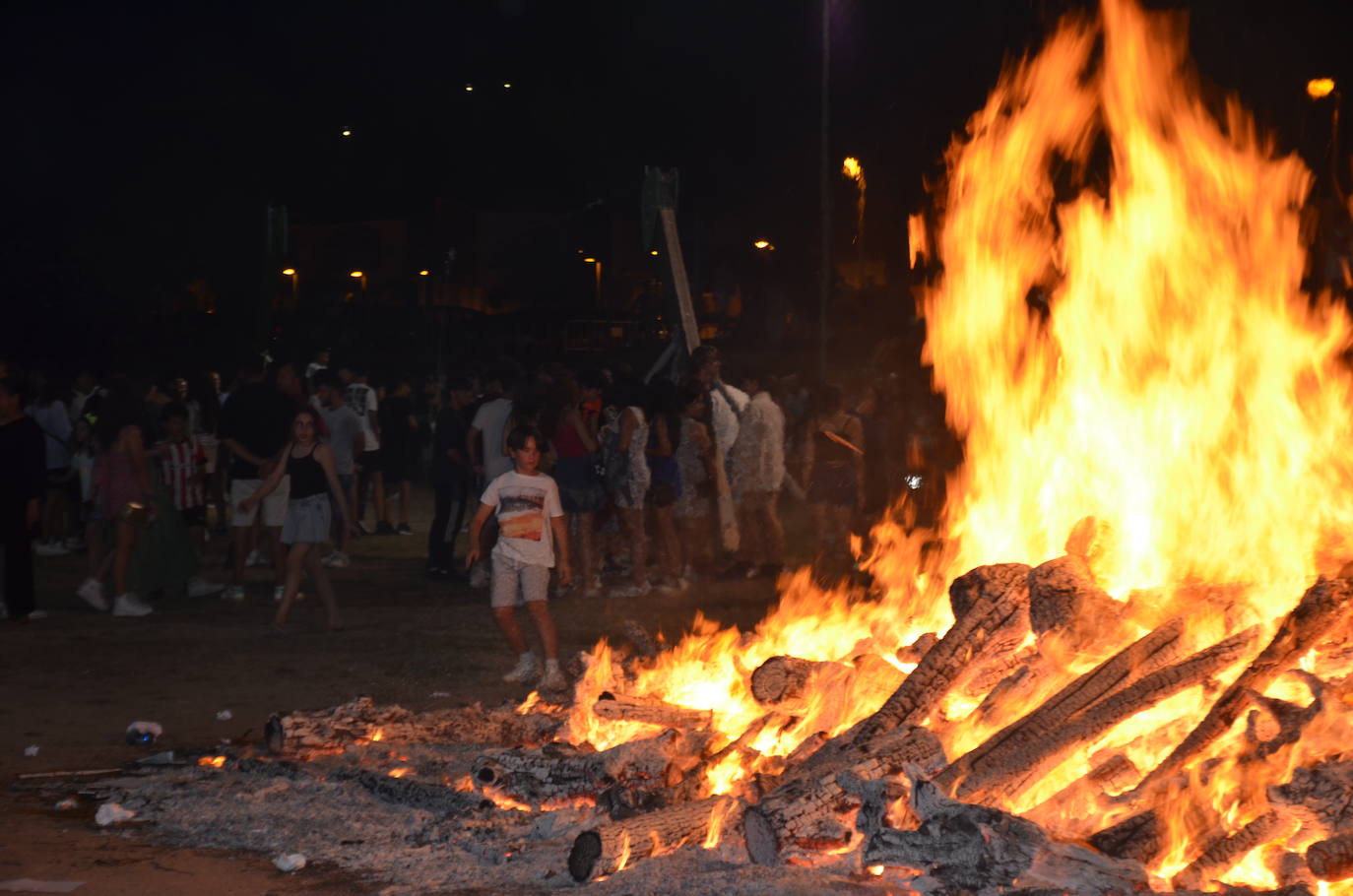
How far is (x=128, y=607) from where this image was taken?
38.4ft

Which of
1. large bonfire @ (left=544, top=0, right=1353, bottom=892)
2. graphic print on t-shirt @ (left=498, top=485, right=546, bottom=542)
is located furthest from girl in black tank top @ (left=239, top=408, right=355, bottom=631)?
large bonfire @ (left=544, top=0, right=1353, bottom=892)

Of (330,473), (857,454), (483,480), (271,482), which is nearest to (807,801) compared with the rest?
(330,473)

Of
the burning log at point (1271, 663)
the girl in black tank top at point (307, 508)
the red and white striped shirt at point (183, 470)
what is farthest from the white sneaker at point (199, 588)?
the burning log at point (1271, 663)

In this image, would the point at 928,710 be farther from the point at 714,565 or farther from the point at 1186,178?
the point at 714,565

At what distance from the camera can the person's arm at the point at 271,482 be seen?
37.0ft

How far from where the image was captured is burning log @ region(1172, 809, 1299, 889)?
16.6 ft

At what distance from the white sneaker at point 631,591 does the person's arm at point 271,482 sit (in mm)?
3340

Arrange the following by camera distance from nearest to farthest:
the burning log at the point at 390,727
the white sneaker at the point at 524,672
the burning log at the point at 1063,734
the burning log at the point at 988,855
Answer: the burning log at the point at 988,855 → the burning log at the point at 1063,734 → the burning log at the point at 390,727 → the white sneaker at the point at 524,672

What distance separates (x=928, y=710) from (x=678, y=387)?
7.47m

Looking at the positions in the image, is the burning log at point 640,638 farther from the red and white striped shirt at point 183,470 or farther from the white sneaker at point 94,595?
the red and white striped shirt at point 183,470

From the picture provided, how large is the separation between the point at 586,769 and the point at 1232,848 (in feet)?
9.60

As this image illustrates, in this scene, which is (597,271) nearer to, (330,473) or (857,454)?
(857,454)

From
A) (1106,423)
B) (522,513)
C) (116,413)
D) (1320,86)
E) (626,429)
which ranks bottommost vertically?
(522,513)

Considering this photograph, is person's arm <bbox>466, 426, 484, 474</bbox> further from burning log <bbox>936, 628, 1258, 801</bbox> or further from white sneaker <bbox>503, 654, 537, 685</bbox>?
burning log <bbox>936, 628, 1258, 801</bbox>
